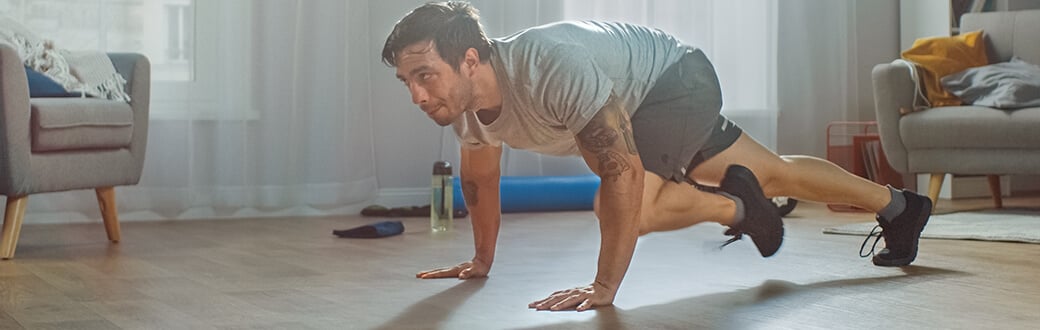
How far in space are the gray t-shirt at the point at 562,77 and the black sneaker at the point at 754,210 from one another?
26 cm

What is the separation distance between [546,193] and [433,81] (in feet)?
8.39

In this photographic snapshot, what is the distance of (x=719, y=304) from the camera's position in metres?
2.26

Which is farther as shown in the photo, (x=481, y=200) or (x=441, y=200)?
(x=441, y=200)

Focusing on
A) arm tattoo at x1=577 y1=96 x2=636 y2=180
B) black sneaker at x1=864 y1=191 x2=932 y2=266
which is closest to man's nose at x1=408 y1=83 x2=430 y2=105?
arm tattoo at x1=577 y1=96 x2=636 y2=180

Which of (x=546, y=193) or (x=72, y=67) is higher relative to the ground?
(x=72, y=67)

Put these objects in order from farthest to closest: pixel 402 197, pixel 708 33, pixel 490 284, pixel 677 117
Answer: pixel 708 33 → pixel 402 197 → pixel 490 284 → pixel 677 117

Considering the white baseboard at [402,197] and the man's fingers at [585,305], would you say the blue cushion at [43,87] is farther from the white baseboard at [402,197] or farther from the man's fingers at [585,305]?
the man's fingers at [585,305]

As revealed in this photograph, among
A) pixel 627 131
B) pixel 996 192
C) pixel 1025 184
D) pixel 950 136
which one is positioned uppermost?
pixel 627 131

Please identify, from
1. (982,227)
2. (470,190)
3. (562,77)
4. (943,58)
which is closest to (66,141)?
(470,190)

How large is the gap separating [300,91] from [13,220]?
1.61 meters

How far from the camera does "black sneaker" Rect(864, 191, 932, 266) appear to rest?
275cm

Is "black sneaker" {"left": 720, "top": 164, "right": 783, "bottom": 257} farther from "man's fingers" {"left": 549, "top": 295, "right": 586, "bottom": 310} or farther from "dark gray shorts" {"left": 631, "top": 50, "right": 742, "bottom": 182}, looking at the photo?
"man's fingers" {"left": 549, "top": 295, "right": 586, "bottom": 310}

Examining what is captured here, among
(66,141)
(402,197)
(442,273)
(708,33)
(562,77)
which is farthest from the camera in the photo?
(708,33)

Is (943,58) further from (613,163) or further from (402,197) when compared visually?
(613,163)
